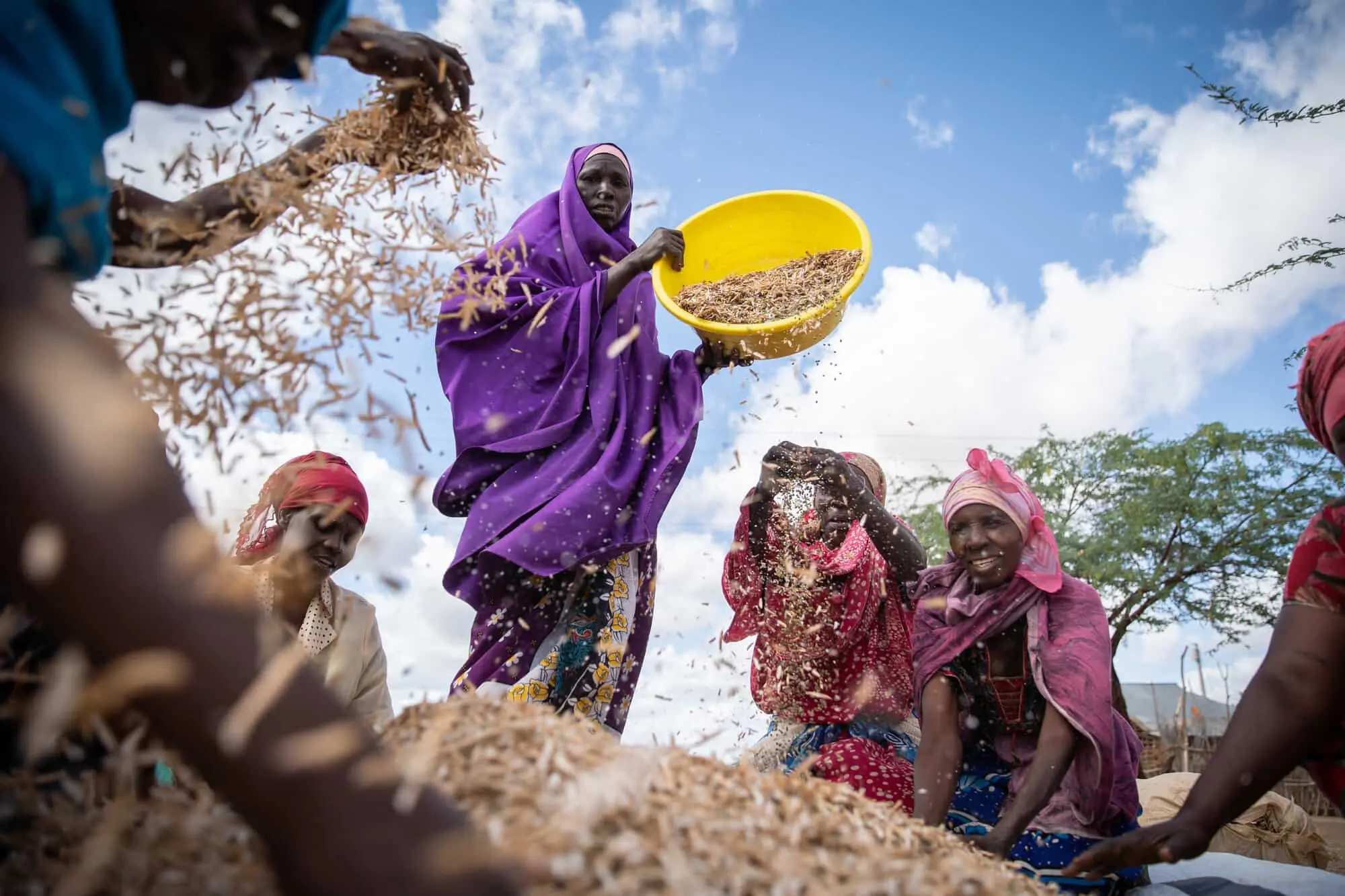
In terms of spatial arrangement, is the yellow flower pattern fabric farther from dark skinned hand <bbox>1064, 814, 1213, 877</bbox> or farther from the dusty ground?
the dusty ground

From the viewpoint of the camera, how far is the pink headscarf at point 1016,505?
11.2 feet

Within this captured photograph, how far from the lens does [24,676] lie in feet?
3.48

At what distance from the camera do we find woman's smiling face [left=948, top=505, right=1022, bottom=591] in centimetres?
349

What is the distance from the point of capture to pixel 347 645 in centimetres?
381

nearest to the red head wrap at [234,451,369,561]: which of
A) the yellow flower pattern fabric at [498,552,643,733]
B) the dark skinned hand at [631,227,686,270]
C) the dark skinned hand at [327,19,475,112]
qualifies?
the yellow flower pattern fabric at [498,552,643,733]

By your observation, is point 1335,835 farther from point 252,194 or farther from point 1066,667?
point 252,194

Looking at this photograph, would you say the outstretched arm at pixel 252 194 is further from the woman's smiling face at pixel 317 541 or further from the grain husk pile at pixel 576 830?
the woman's smiling face at pixel 317 541

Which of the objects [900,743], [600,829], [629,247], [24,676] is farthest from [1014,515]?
[24,676]

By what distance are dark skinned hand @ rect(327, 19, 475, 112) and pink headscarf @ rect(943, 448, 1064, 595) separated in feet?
8.26

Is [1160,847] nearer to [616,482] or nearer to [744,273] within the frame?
[616,482]

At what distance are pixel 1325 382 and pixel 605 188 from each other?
3.07 m

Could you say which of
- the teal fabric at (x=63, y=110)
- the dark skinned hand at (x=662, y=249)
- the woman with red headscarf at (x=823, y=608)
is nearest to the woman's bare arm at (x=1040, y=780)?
the woman with red headscarf at (x=823, y=608)

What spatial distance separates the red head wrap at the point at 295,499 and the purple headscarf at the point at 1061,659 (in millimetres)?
2520

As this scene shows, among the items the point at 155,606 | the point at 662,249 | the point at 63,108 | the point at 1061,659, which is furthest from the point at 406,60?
the point at 1061,659
